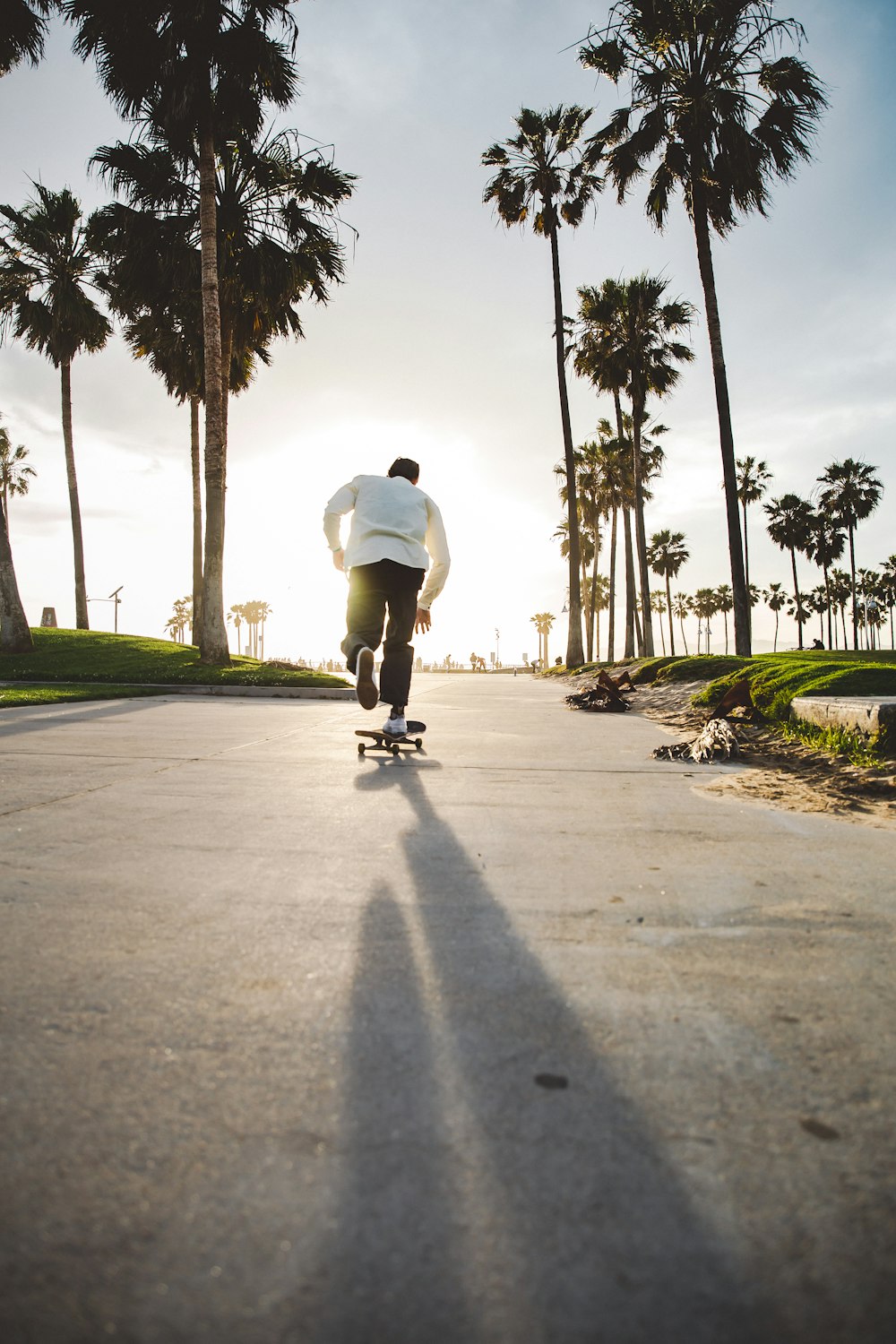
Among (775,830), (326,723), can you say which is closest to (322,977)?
(775,830)

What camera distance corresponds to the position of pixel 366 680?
13.4ft

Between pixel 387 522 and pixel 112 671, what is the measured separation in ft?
29.9

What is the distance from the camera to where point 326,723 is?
5875 millimetres

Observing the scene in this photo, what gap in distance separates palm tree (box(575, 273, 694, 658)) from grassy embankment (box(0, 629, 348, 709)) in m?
15.1

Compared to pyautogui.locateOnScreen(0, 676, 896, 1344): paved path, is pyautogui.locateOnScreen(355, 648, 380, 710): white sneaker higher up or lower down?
higher up

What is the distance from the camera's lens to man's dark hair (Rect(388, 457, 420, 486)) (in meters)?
4.70

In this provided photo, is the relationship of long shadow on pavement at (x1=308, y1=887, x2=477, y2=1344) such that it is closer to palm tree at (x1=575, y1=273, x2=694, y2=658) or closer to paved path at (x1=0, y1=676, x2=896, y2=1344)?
paved path at (x1=0, y1=676, x2=896, y2=1344)

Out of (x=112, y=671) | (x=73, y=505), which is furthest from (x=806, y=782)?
(x=73, y=505)

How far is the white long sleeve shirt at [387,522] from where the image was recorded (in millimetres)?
4305

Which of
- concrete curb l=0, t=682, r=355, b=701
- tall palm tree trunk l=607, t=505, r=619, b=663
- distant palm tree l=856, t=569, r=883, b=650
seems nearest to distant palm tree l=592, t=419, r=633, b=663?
tall palm tree trunk l=607, t=505, r=619, b=663

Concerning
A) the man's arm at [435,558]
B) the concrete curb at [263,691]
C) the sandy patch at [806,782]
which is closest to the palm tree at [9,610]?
the concrete curb at [263,691]

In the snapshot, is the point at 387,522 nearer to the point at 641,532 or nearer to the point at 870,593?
the point at 641,532

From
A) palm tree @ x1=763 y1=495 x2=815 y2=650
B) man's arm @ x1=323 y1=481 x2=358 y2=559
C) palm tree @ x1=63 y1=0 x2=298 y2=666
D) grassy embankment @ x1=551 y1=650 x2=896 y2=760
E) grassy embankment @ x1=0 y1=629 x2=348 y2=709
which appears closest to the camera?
grassy embankment @ x1=551 y1=650 x2=896 y2=760

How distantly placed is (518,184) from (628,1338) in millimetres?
26408
